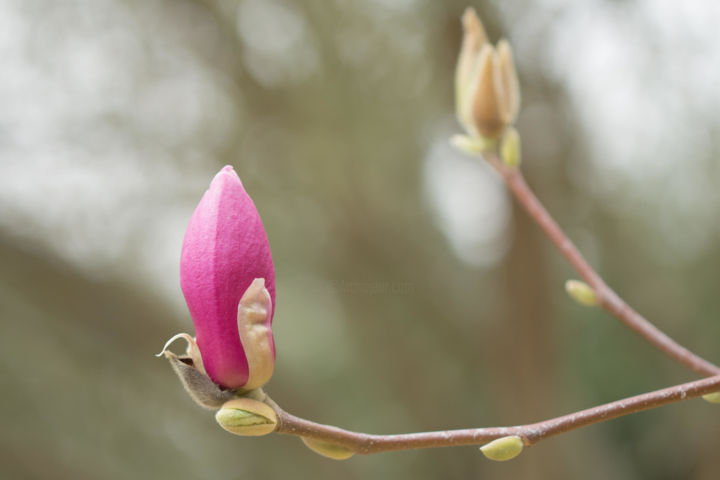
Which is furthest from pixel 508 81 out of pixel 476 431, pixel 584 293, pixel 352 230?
pixel 352 230

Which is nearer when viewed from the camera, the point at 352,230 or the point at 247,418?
the point at 247,418

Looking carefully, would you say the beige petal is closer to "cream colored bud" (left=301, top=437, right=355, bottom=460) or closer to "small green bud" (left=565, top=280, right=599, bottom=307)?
"small green bud" (left=565, top=280, right=599, bottom=307)

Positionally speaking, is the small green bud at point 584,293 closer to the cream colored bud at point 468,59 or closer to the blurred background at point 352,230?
the cream colored bud at point 468,59

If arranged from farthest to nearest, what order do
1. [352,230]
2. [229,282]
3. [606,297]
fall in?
1. [352,230]
2. [606,297]
3. [229,282]

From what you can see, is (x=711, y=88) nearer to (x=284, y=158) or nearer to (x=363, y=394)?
(x=284, y=158)

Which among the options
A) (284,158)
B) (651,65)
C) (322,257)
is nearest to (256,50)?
(284,158)

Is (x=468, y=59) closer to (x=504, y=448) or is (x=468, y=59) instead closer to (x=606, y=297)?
(x=606, y=297)
